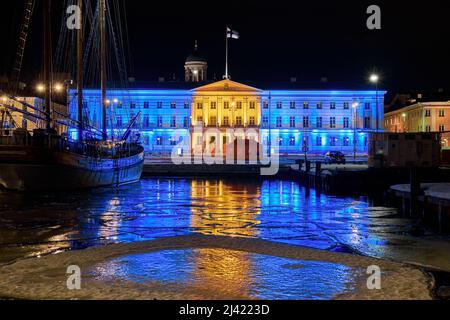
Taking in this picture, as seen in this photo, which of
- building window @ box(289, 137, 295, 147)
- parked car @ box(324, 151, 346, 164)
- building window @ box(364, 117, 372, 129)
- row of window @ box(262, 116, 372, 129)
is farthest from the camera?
row of window @ box(262, 116, 372, 129)

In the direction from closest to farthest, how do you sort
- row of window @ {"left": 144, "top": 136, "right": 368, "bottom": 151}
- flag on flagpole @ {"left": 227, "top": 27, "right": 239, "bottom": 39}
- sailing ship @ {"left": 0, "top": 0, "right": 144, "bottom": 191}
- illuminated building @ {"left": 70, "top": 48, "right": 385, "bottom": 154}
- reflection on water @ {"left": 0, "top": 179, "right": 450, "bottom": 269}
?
reflection on water @ {"left": 0, "top": 179, "right": 450, "bottom": 269}
sailing ship @ {"left": 0, "top": 0, "right": 144, "bottom": 191}
flag on flagpole @ {"left": 227, "top": 27, "right": 239, "bottom": 39}
row of window @ {"left": 144, "top": 136, "right": 368, "bottom": 151}
illuminated building @ {"left": 70, "top": 48, "right": 385, "bottom": 154}

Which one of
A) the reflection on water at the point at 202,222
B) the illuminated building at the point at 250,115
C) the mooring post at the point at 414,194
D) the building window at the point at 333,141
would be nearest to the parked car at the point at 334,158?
the reflection on water at the point at 202,222

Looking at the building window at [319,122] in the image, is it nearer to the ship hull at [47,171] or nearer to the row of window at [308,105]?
the row of window at [308,105]

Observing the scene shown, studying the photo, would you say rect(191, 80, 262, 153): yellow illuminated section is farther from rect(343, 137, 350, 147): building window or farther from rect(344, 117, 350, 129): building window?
rect(344, 117, 350, 129): building window

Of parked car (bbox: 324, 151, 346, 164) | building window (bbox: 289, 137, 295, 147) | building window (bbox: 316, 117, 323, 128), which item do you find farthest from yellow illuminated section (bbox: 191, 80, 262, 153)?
parked car (bbox: 324, 151, 346, 164)

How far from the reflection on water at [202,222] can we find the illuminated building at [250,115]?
82.0m

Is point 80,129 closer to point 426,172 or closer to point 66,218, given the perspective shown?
point 66,218

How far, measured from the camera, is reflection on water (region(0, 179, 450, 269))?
682 inches

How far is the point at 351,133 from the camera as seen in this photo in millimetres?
118250

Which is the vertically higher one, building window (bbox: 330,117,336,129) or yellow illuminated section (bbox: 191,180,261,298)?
building window (bbox: 330,117,336,129)

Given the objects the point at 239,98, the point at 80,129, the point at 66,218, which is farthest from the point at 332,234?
the point at 239,98

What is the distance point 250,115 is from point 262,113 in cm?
251

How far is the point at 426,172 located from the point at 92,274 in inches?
1197

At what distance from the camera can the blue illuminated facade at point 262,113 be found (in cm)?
11800
